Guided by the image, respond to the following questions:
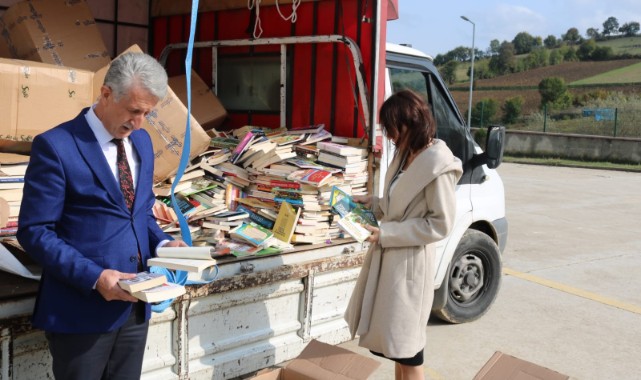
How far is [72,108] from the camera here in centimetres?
380

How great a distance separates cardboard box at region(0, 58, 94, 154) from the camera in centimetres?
358

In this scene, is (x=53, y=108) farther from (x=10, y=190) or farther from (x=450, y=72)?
(x=450, y=72)

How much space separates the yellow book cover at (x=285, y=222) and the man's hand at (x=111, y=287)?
5.69 feet

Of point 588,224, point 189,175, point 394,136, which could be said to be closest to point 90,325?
point 394,136

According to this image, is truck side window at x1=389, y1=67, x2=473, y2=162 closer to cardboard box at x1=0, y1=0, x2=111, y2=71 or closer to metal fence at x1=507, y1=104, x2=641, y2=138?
cardboard box at x1=0, y1=0, x2=111, y2=71

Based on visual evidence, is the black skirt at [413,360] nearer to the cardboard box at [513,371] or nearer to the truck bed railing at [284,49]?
the cardboard box at [513,371]

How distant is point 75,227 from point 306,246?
5.96 ft

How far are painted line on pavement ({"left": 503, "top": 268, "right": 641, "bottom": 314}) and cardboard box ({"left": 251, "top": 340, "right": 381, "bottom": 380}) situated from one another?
3775 mm

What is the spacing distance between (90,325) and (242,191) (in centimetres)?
211

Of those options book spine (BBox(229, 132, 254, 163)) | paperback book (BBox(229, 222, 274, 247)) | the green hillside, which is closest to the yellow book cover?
paperback book (BBox(229, 222, 274, 247))

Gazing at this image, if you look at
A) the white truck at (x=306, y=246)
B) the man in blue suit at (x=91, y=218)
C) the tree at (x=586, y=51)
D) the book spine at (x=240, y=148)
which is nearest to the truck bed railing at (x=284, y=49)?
the white truck at (x=306, y=246)

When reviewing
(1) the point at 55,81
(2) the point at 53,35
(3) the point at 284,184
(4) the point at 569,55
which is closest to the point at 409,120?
(3) the point at 284,184

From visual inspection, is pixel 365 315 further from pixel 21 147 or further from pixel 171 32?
pixel 171 32

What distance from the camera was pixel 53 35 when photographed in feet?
15.0
